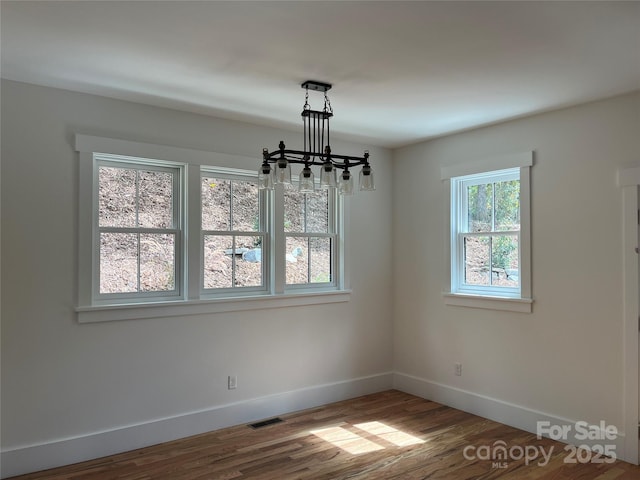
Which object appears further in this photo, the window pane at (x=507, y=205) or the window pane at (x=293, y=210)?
the window pane at (x=293, y=210)

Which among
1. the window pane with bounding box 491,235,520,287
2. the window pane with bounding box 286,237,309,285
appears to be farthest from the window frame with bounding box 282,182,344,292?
the window pane with bounding box 491,235,520,287

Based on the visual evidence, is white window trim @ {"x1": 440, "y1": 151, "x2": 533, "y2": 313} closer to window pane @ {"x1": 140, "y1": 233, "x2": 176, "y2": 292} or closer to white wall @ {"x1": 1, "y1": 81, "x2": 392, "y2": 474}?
white wall @ {"x1": 1, "y1": 81, "x2": 392, "y2": 474}


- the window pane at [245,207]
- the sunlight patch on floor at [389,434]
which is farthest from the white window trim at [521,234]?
the window pane at [245,207]

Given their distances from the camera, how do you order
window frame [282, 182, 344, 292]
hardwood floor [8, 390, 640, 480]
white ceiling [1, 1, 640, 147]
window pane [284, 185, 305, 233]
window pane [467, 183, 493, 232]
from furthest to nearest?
window frame [282, 182, 344, 292] < window pane [284, 185, 305, 233] < window pane [467, 183, 493, 232] < hardwood floor [8, 390, 640, 480] < white ceiling [1, 1, 640, 147]

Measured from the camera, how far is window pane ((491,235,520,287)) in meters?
4.20

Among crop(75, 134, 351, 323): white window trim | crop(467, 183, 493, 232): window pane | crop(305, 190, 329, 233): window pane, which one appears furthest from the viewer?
crop(305, 190, 329, 233): window pane

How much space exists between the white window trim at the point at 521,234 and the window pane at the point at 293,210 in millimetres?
1431

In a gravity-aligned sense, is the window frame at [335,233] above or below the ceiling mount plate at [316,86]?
below

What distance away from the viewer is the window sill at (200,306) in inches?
137

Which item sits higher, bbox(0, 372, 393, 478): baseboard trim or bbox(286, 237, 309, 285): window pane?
bbox(286, 237, 309, 285): window pane

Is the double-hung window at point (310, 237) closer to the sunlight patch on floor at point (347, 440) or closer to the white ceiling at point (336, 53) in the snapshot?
the white ceiling at point (336, 53)

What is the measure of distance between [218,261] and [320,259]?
1.12 meters

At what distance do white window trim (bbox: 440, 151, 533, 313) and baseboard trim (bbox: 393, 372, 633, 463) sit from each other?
85 cm

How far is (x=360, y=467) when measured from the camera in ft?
10.8
